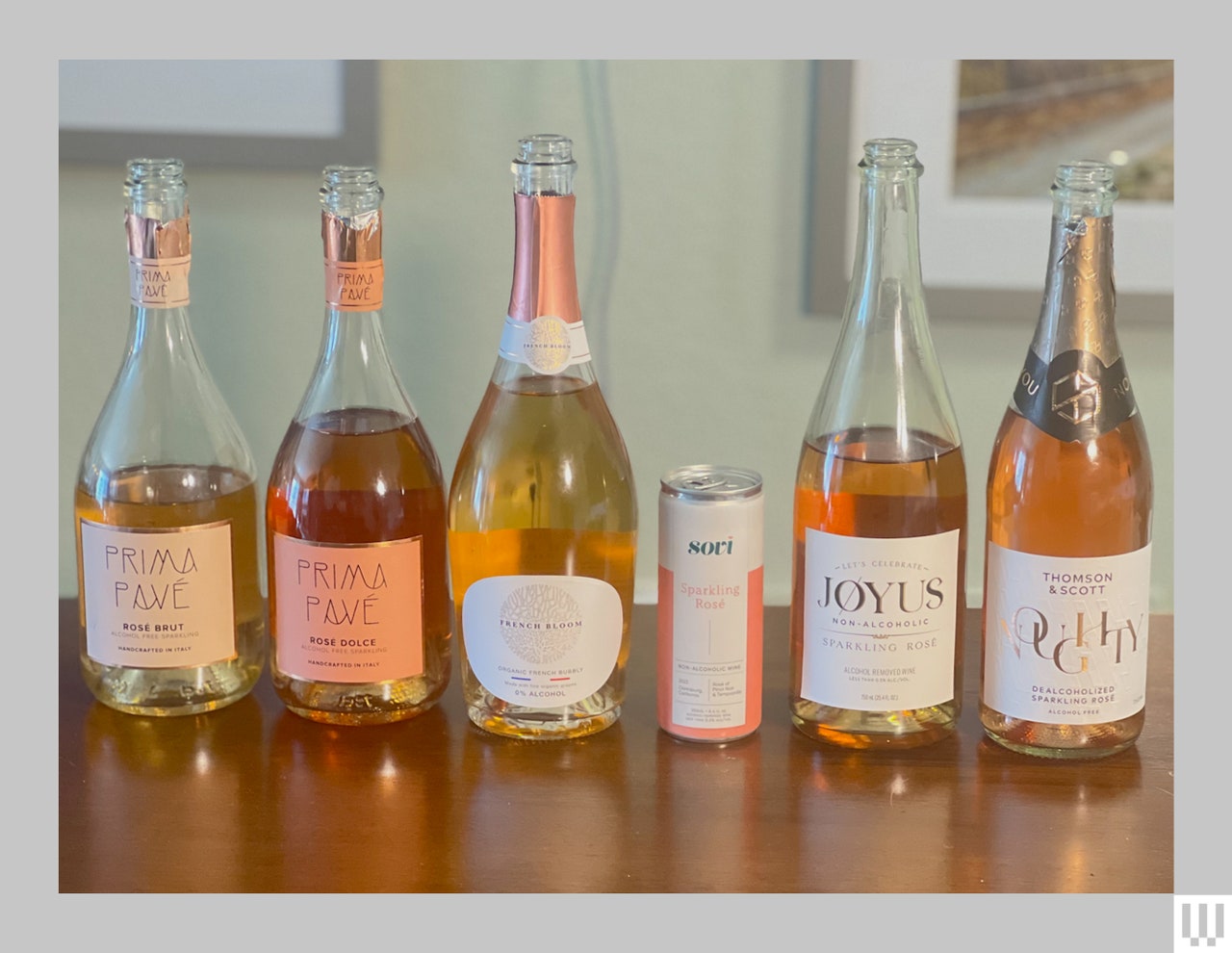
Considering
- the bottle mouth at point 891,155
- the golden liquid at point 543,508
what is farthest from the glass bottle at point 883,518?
the golden liquid at point 543,508

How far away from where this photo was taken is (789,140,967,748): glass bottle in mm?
751

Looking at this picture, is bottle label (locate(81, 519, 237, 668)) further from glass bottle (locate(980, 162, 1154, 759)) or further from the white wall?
glass bottle (locate(980, 162, 1154, 759))

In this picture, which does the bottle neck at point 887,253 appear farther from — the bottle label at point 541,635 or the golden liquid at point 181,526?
the golden liquid at point 181,526

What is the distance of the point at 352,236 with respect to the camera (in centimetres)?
77

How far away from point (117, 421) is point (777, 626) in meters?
0.46

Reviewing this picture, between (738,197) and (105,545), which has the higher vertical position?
(738,197)

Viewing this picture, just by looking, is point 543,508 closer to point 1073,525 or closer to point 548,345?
point 548,345

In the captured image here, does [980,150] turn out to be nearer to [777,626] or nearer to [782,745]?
[777,626]

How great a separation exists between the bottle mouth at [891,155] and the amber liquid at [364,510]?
303 mm

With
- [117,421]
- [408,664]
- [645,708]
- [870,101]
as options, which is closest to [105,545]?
[117,421]

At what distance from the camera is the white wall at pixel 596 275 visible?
103 centimetres

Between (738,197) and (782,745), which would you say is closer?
(782,745)

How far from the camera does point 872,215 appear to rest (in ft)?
2.48

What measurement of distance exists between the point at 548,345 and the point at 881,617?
235mm
